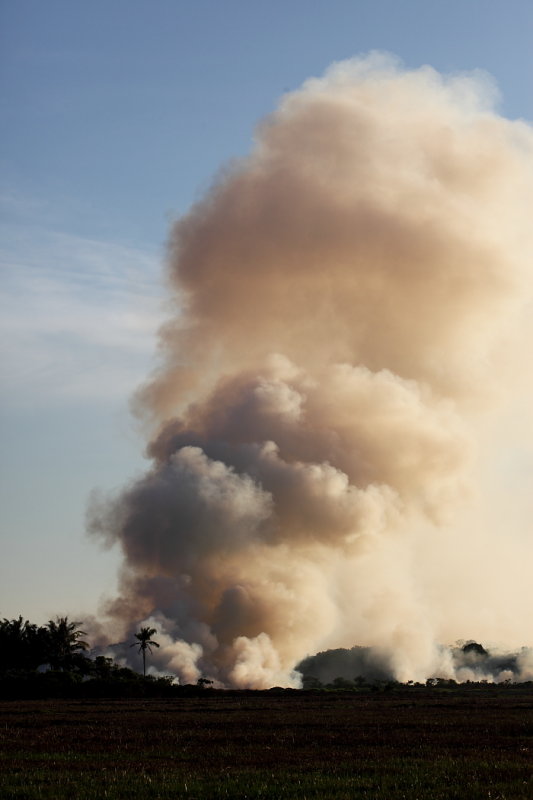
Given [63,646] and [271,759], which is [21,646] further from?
[271,759]

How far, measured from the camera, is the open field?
27.7m

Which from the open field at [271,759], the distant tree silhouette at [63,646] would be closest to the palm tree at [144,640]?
the distant tree silhouette at [63,646]

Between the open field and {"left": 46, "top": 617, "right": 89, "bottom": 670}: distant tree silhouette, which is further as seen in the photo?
{"left": 46, "top": 617, "right": 89, "bottom": 670}: distant tree silhouette

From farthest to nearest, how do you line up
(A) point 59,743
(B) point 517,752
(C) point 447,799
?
1. (A) point 59,743
2. (B) point 517,752
3. (C) point 447,799

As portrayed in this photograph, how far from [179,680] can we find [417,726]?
127312 millimetres

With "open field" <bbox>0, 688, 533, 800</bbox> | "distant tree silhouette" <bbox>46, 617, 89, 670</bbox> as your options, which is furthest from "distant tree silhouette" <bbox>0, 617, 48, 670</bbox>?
"open field" <bbox>0, 688, 533, 800</bbox>

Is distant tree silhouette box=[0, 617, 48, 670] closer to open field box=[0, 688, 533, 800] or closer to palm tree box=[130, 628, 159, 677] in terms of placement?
palm tree box=[130, 628, 159, 677]

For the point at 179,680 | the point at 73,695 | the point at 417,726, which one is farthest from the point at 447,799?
the point at 179,680

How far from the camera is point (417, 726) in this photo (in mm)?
58875

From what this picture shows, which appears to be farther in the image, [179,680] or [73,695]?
[179,680]

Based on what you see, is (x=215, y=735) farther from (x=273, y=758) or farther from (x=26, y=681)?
(x=26, y=681)

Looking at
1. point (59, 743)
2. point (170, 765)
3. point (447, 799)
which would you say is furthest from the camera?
point (59, 743)

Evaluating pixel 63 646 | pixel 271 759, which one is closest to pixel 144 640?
pixel 63 646

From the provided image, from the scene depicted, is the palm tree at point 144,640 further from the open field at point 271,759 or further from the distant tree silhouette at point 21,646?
the open field at point 271,759
